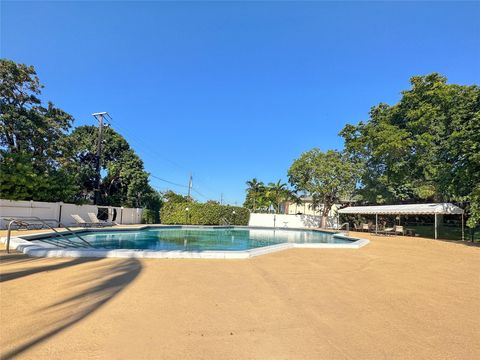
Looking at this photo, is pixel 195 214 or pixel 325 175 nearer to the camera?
pixel 325 175

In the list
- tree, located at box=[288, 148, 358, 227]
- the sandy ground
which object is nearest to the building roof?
tree, located at box=[288, 148, 358, 227]

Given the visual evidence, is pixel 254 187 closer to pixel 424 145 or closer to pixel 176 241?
pixel 424 145

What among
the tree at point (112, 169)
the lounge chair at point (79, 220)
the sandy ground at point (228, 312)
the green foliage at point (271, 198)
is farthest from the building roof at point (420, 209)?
the lounge chair at point (79, 220)

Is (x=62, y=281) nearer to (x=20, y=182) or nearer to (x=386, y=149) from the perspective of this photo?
(x=20, y=182)

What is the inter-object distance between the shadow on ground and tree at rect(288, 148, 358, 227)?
23.3m

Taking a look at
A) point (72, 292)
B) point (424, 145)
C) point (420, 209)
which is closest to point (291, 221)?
point (420, 209)

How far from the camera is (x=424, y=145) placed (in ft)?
71.7

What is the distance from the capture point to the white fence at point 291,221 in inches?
1255

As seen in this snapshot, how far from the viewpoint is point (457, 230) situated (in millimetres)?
22703

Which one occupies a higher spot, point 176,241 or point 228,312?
point 228,312

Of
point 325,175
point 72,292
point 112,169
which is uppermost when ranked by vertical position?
point 325,175

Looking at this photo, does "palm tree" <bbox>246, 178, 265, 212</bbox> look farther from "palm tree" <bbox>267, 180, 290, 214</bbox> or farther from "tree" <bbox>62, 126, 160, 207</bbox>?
"tree" <bbox>62, 126, 160, 207</bbox>

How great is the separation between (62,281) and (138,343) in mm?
3214

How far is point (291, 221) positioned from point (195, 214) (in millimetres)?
10514
